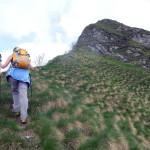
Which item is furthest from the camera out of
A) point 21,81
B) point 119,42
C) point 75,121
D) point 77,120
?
point 119,42

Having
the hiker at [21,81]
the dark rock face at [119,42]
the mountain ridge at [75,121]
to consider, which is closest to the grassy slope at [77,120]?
the mountain ridge at [75,121]

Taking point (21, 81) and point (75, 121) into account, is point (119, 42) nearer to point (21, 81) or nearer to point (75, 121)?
point (75, 121)

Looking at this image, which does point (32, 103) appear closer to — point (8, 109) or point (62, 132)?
point (8, 109)

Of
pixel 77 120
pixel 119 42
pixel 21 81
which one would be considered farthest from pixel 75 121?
pixel 119 42

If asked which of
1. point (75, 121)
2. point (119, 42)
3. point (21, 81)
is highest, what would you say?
point (119, 42)

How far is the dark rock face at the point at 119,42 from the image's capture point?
5775 cm

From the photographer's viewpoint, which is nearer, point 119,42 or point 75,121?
point 75,121

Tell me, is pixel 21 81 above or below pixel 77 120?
above

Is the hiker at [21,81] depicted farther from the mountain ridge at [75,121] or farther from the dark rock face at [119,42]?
the dark rock face at [119,42]

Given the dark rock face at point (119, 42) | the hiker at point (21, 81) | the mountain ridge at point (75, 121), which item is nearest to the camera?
the mountain ridge at point (75, 121)

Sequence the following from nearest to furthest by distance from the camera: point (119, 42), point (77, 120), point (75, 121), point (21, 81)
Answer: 1. point (21, 81)
2. point (75, 121)
3. point (77, 120)
4. point (119, 42)

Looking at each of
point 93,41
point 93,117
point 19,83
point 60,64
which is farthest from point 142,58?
point 19,83

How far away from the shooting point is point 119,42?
63.2m

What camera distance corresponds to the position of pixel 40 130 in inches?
485
